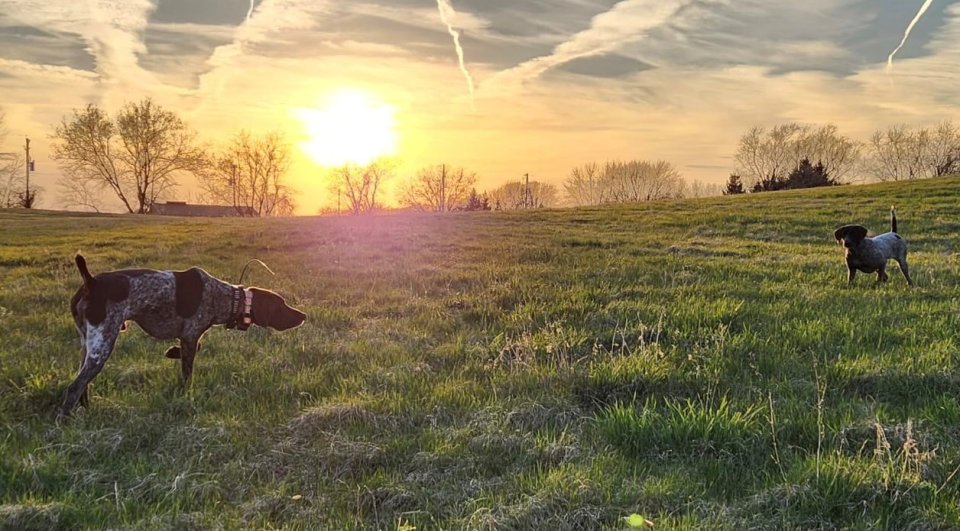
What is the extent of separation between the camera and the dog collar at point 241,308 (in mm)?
6352

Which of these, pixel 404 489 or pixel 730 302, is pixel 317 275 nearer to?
pixel 730 302

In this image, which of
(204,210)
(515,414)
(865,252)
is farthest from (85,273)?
(204,210)

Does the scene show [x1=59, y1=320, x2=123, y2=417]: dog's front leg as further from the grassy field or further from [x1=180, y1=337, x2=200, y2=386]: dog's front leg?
[x1=180, y1=337, x2=200, y2=386]: dog's front leg

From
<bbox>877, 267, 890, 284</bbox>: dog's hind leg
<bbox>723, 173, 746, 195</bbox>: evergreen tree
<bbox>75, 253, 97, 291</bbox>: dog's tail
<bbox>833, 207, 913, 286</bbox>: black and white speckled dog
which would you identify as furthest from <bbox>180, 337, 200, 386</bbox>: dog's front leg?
<bbox>723, 173, 746, 195</bbox>: evergreen tree

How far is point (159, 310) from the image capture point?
19.5 feet

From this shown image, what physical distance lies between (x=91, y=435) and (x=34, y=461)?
0.47m

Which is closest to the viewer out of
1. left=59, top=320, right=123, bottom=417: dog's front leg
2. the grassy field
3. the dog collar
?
the grassy field

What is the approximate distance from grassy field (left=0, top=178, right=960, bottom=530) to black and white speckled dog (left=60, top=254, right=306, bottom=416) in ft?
1.34

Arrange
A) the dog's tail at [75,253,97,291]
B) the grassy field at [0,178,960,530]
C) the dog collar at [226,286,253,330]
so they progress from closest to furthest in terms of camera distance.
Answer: the grassy field at [0,178,960,530] → the dog's tail at [75,253,97,291] → the dog collar at [226,286,253,330]

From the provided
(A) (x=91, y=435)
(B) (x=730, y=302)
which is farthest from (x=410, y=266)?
(A) (x=91, y=435)

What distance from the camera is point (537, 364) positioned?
6453 mm

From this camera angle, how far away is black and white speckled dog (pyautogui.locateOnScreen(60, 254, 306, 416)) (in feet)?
18.0

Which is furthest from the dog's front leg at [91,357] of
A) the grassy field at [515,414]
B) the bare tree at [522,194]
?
the bare tree at [522,194]

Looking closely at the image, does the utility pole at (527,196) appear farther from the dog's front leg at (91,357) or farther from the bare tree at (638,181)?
the dog's front leg at (91,357)
